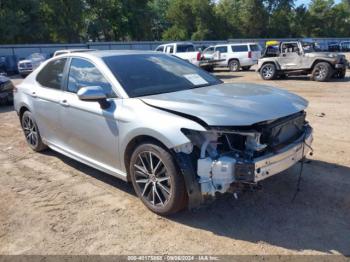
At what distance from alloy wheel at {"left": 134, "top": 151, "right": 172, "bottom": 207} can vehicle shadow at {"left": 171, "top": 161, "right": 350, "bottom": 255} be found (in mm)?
295

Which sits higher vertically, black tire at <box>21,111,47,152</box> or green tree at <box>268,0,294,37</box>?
green tree at <box>268,0,294,37</box>

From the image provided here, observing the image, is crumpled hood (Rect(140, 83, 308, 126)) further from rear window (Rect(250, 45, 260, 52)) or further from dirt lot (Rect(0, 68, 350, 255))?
rear window (Rect(250, 45, 260, 52))

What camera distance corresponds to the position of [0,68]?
26.7 meters

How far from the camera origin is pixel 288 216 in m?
3.70

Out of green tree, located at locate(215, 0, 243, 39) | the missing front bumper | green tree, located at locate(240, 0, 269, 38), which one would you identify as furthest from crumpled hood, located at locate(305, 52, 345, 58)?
green tree, located at locate(240, 0, 269, 38)

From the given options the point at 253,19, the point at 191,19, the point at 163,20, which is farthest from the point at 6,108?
the point at 253,19

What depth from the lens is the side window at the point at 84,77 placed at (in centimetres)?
416

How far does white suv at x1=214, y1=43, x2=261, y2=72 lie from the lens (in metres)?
21.9

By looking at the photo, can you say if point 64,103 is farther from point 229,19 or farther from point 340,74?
point 229,19

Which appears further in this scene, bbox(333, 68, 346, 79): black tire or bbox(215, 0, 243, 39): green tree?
bbox(215, 0, 243, 39): green tree

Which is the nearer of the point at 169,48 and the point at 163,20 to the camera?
the point at 169,48

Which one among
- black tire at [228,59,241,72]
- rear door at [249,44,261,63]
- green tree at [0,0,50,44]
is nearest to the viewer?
rear door at [249,44,261,63]

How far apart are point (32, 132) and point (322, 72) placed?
42.0 feet

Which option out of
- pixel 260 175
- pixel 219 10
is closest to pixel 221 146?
pixel 260 175
